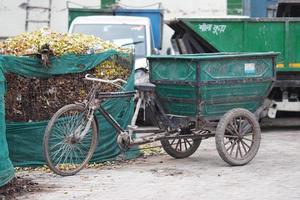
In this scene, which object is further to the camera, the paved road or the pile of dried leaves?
the pile of dried leaves

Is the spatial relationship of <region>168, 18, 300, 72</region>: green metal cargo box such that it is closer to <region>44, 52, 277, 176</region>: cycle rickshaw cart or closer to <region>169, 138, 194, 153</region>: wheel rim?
<region>44, 52, 277, 176</region>: cycle rickshaw cart

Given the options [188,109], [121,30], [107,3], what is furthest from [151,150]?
[107,3]

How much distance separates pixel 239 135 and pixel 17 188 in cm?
301

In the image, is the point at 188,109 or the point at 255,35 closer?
the point at 188,109

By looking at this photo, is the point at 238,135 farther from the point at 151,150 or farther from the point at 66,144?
the point at 66,144

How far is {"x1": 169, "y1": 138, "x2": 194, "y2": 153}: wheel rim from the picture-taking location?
8.90 m

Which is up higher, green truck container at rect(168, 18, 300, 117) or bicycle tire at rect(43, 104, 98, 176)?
green truck container at rect(168, 18, 300, 117)

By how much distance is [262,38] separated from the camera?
11891 millimetres

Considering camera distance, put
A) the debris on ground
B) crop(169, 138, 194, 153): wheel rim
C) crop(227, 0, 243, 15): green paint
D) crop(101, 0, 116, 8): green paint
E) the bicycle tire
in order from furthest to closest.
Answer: crop(101, 0, 116, 8): green paint < crop(227, 0, 243, 15): green paint < the debris on ground < crop(169, 138, 194, 153): wheel rim < the bicycle tire

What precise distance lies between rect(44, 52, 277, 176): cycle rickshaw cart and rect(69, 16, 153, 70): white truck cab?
388 cm

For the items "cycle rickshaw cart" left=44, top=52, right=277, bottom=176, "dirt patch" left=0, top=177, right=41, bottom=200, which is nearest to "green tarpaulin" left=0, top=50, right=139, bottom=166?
"cycle rickshaw cart" left=44, top=52, right=277, bottom=176

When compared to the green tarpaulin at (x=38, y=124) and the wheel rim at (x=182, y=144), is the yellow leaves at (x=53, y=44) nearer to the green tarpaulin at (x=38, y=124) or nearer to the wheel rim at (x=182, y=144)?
the green tarpaulin at (x=38, y=124)

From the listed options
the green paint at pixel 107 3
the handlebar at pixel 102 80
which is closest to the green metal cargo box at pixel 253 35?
the handlebar at pixel 102 80

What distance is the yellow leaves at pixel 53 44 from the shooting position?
27.3 ft
